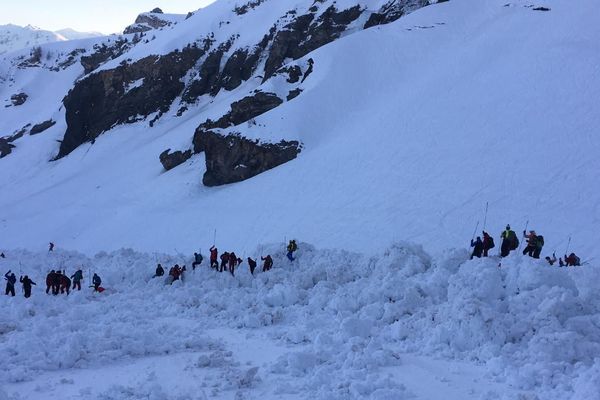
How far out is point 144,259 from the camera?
17.4 m

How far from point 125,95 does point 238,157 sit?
30.0m

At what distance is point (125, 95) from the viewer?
184ft

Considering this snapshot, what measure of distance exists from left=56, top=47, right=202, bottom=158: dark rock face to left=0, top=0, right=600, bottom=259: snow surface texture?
10.7 m

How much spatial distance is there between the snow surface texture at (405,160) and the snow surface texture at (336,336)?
24.5 ft

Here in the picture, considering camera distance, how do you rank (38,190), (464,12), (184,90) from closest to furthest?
(464,12), (38,190), (184,90)

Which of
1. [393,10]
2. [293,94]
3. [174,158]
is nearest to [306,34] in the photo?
[393,10]

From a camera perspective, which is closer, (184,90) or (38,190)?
(38,190)

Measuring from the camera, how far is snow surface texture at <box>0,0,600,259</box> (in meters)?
19.8

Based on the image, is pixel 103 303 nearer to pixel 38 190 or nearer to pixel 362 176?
pixel 362 176

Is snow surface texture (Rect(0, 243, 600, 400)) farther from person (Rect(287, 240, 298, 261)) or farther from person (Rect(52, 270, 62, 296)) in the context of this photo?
person (Rect(287, 240, 298, 261))

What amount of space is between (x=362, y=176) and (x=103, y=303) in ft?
50.4

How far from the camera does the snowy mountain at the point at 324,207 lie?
25.6 feet

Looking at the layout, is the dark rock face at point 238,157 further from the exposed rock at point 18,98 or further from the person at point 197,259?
the exposed rock at point 18,98

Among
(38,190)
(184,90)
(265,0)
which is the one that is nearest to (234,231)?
(38,190)
